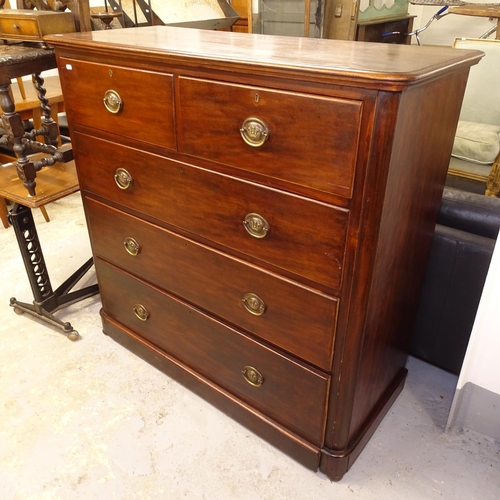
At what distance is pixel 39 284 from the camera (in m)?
1.97

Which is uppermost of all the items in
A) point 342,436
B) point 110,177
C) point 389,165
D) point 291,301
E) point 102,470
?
point 389,165

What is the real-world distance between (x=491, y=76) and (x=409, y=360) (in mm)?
2051

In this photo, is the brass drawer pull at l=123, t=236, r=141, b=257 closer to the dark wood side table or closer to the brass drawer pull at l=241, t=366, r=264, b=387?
the dark wood side table

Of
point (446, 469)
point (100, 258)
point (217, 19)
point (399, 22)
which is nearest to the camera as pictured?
point (446, 469)

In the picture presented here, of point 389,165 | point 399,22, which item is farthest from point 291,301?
point 399,22

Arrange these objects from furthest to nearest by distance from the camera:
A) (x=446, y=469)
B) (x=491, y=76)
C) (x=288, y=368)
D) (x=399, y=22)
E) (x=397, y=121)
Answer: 1. (x=399, y=22)
2. (x=491, y=76)
3. (x=446, y=469)
4. (x=288, y=368)
5. (x=397, y=121)

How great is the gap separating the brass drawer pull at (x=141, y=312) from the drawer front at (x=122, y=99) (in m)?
0.65

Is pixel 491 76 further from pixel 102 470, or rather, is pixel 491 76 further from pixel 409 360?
pixel 102 470

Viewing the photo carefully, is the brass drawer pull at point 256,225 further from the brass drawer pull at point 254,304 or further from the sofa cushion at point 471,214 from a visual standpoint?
the sofa cushion at point 471,214

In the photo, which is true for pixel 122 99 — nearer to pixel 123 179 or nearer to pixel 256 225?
pixel 123 179

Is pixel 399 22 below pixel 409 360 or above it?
above

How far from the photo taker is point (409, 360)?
1849 mm

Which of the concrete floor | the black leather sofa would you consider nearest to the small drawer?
the concrete floor

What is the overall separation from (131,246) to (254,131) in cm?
72
